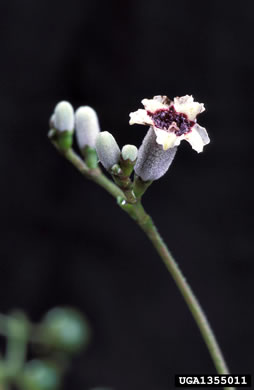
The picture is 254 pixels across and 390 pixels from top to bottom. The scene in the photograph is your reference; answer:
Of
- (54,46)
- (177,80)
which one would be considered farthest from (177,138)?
(54,46)

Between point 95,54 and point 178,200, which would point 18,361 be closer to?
point 178,200

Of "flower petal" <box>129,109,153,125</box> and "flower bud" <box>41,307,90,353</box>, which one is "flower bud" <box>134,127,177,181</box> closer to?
"flower petal" <box>129,109,153,125</box>

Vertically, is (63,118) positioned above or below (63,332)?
above

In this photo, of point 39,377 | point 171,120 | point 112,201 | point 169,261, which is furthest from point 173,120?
point 112,201

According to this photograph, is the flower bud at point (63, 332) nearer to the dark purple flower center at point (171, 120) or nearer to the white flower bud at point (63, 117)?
the white flower bud at point (63, 117)

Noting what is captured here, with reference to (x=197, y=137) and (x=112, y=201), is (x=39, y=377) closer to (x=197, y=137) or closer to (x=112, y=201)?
(x=197, y=137)

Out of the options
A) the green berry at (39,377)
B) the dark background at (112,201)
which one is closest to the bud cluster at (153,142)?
the green berry at (39,377)
